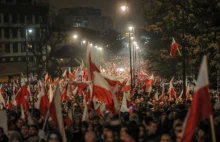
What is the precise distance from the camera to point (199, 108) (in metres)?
6.00

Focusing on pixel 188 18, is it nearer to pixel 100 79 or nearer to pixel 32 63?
pixel 100 79

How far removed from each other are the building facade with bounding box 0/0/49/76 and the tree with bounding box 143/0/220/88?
44939mm

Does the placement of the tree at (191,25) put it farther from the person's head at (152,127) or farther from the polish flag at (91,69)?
the person's head at (152,127)

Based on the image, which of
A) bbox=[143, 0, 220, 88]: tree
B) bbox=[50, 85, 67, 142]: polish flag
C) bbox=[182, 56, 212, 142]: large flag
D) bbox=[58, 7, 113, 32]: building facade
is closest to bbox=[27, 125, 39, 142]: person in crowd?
bbox=[50, 85, 67, 142]: polish flag

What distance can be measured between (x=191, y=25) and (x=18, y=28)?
58.3 metres

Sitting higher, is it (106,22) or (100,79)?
(106,22)

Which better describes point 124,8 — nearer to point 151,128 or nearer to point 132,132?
point 151,128

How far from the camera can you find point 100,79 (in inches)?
486

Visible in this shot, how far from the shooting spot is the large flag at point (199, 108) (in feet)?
19.4

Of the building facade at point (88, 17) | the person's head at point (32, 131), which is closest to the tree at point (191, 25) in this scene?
the person's head at point (32, 131)

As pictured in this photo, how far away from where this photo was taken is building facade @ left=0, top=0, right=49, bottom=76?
73.2 metres

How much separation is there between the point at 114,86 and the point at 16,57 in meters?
62.5

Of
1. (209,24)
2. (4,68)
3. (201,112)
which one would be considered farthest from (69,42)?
(201,112)

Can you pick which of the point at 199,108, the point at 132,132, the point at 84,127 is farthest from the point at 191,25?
the point at 199,108
